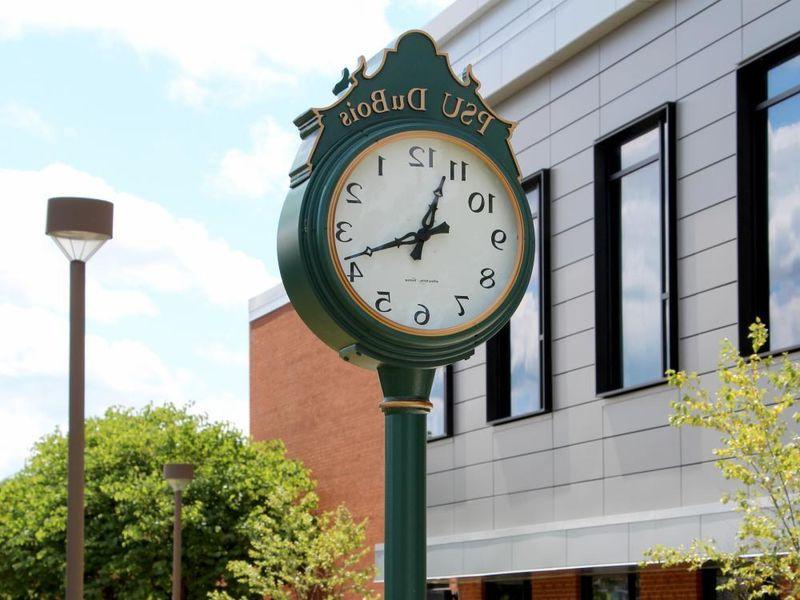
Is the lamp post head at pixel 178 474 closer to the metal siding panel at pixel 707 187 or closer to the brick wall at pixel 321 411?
the brick wall at pixel 321 411

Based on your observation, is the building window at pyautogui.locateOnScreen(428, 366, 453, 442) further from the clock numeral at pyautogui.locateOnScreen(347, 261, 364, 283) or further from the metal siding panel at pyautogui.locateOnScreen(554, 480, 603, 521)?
the clock numeral at pyautogui.locateOnScreen(347, 261, 364, 283)

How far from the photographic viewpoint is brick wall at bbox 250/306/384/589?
3106cm

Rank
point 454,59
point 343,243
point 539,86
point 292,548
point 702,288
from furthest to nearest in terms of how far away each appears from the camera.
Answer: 1. point 292,548
2. point 454,59
3. point 539,86
4. point 702,288
5. point 343,243

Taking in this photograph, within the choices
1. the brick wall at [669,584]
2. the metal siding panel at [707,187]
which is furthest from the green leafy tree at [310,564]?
the metal siding panel at [707,187]

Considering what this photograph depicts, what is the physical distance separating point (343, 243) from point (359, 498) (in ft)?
85.9

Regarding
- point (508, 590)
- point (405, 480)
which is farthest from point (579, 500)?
Answer: point (405, 480)

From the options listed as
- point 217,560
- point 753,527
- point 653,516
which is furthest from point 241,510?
point 753,527

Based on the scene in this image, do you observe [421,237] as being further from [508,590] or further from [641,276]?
[508,590]

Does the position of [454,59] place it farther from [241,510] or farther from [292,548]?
[241,510]

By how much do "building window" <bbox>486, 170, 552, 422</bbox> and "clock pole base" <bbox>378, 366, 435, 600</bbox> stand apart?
14.7 meters

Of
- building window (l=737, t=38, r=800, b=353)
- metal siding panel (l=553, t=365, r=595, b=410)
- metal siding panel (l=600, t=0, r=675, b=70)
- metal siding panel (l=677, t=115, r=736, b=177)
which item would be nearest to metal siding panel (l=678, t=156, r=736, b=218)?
metal siding panel (l=677, t=115, r=736, b=177)

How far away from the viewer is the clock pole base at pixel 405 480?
5.32 m

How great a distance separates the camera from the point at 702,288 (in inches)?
674

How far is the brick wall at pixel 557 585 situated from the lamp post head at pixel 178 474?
698cm
